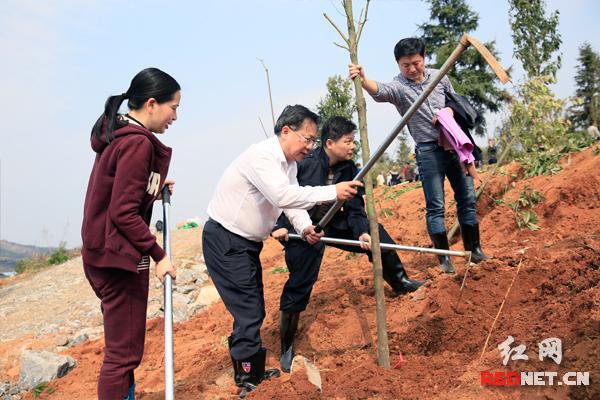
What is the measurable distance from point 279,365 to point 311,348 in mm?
276

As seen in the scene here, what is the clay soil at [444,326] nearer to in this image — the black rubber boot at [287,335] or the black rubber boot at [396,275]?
the black rubber boot at [396,275]

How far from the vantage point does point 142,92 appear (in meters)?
2.68

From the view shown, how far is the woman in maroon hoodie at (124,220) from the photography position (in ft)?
8.11

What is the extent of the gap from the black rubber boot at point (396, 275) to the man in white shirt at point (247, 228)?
1.29 meters

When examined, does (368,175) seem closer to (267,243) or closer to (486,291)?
(486,291)

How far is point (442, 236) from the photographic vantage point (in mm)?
4273

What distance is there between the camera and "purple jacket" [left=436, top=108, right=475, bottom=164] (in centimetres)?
380

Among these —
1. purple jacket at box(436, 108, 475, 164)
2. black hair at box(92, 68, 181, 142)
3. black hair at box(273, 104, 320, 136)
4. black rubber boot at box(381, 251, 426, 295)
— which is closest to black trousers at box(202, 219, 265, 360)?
black hair at box(273, 104, 320, 136)

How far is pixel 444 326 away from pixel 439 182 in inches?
45.6

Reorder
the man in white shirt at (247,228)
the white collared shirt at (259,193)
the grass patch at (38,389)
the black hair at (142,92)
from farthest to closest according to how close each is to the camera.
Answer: the grass patch at (38,389), the man in white shirt at (247,228), the white collared shirt at (259,193), the black hair at (142,92)

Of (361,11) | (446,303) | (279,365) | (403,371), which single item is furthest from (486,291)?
(361,11)

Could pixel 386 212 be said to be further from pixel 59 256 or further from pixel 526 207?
pixel 59 256

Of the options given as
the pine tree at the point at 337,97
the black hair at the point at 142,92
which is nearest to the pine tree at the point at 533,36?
the pine tree at the point at 337,97

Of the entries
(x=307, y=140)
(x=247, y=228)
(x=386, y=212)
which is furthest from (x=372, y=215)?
(x=386, y=212)
